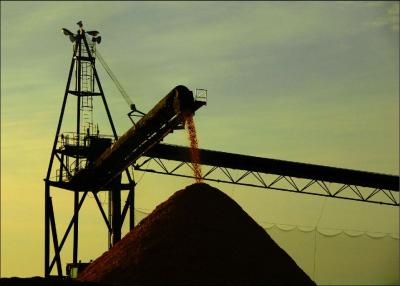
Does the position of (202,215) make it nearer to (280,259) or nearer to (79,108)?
(280,259)

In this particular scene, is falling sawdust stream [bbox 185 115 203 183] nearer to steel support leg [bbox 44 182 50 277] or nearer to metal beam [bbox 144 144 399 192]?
metal beam [bbox 144 144 399 192]

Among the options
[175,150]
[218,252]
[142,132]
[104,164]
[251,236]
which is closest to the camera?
[218,252]

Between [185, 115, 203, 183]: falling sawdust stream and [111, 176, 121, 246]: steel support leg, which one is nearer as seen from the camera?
[185, 115, 203, 183]: falling sawdust stream

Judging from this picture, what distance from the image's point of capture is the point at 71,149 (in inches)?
1459

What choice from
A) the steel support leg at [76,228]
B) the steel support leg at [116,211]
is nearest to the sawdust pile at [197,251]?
the steel support leg at [116,211]

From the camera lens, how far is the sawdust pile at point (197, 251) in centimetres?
2323

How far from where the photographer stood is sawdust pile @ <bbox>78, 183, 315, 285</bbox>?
23.2 m

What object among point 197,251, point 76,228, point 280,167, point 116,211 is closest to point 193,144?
point 197,251

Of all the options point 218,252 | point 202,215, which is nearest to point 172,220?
point 202,215

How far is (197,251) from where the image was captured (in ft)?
79.3

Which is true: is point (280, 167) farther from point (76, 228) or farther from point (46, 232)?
point (46, 232)

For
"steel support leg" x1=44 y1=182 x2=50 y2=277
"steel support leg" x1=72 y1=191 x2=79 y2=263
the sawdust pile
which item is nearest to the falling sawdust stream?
the sawdust pile

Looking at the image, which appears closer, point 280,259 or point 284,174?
point 280,259

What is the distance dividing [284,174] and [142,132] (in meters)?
11.1
